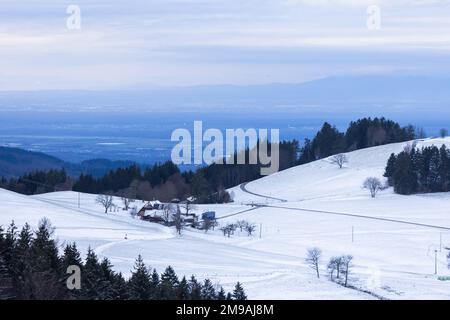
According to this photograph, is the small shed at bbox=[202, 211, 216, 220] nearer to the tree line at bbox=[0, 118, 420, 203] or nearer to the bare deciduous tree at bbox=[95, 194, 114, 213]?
the bare deciduous tree at bbox=[95, 194, 114, 213]

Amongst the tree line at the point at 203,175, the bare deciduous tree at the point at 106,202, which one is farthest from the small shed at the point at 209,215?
the tree line at the point at 203,175

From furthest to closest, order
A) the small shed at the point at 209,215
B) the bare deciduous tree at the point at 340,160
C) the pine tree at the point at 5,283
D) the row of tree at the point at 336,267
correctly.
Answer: the bare deciduous tree at the point at 340,160 < the small shed at the point at 209,215 < the row of tree at the point at 336,267 < the pine tree at the point at 5,283

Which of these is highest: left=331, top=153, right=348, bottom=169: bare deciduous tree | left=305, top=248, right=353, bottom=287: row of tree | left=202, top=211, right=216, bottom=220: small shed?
left=331, top=153, right=348, bottom=169: bare deciduous tree

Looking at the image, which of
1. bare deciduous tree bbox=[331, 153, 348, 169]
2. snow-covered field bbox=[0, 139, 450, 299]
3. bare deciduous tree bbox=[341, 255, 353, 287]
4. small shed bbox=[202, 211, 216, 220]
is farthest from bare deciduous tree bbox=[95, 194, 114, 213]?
bare deciduous tree bbox=[331, 153, 348, 169]

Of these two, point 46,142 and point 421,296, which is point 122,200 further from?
point 46,142

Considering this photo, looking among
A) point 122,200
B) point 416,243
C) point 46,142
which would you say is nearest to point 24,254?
point 416,243

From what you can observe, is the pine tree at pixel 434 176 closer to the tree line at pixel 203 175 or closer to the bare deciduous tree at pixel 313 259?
the tree line at pixel 203 175
